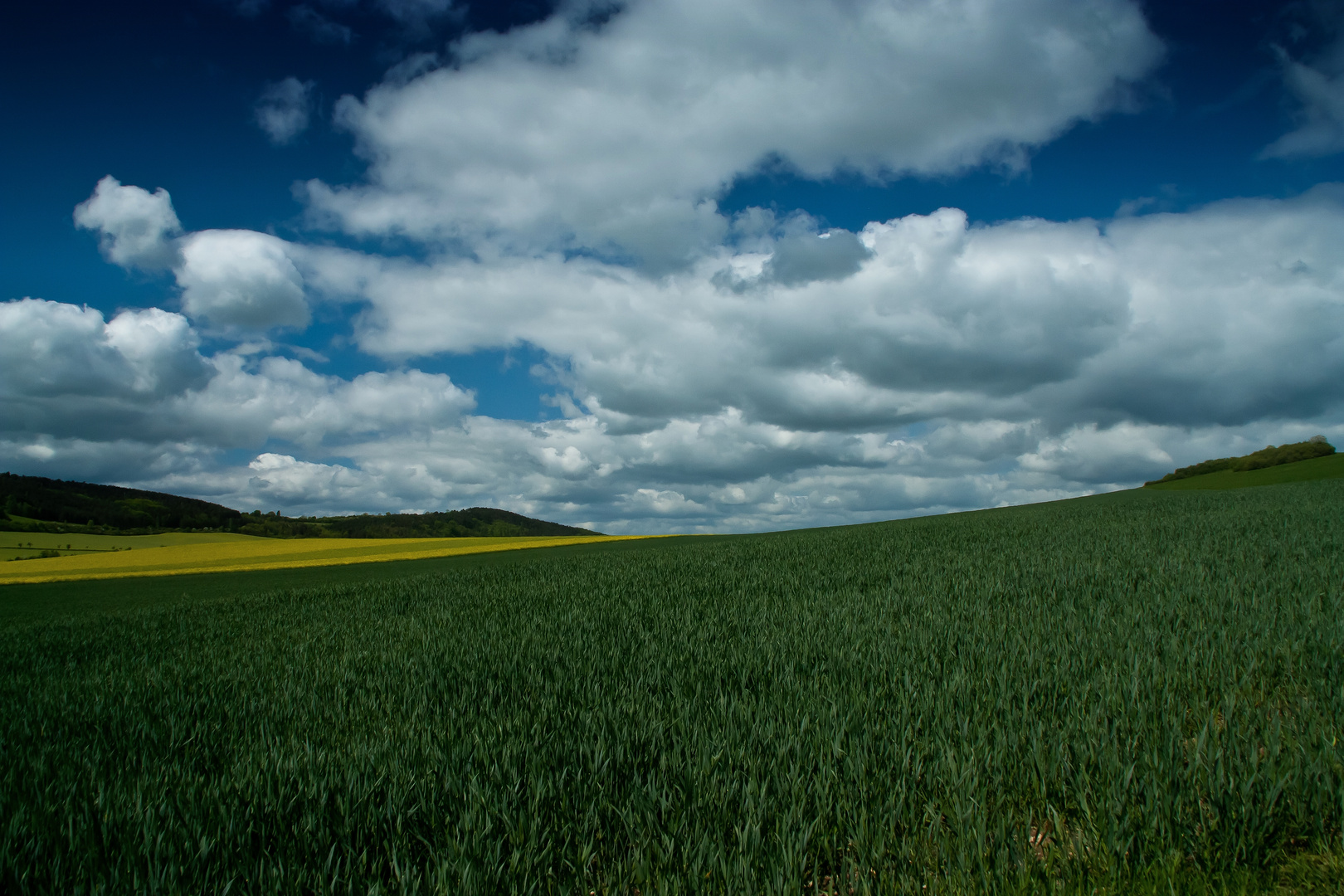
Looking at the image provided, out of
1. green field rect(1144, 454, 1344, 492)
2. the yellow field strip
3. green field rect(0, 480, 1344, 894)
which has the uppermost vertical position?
green field rect(1144, 454, 1344, 492)

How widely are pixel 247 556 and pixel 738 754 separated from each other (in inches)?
1875

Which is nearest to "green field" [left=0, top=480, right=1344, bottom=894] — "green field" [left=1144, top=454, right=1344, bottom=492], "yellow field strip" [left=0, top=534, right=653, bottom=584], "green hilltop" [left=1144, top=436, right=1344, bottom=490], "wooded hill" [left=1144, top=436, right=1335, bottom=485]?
"yellow field strip" [left=0, top=534, right=653, bottom=584]

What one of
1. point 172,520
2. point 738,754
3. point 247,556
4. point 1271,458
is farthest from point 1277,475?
point 172,520

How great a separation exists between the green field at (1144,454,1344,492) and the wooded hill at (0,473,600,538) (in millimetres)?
56768

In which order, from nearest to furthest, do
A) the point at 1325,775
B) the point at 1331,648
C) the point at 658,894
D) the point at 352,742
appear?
the point at 658,894
the point at 1325,775
the point at 352,742
the point at 1331,648

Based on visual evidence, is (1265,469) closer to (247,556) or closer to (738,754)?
(738,754)

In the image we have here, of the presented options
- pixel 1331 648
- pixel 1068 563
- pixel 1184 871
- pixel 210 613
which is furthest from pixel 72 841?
pixel 210 613

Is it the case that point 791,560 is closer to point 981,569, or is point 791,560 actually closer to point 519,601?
point 981,569

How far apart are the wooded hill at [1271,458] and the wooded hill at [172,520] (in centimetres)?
6733

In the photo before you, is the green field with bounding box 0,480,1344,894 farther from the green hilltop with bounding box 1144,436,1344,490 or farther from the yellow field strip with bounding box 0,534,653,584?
the green hilltop with bounding box 1144,436,1344,490

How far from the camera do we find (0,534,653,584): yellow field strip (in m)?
33.7

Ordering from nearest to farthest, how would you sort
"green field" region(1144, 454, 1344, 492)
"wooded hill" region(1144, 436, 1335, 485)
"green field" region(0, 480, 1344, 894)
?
"green field" region(0, 480, 1344, 894)
"green field" region(1144, 454, 1344, 492)
"wooded hill" region(1144, 436, 1335, 485)

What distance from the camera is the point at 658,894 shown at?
2.54 metres

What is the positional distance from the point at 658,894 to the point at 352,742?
9.74 ft
